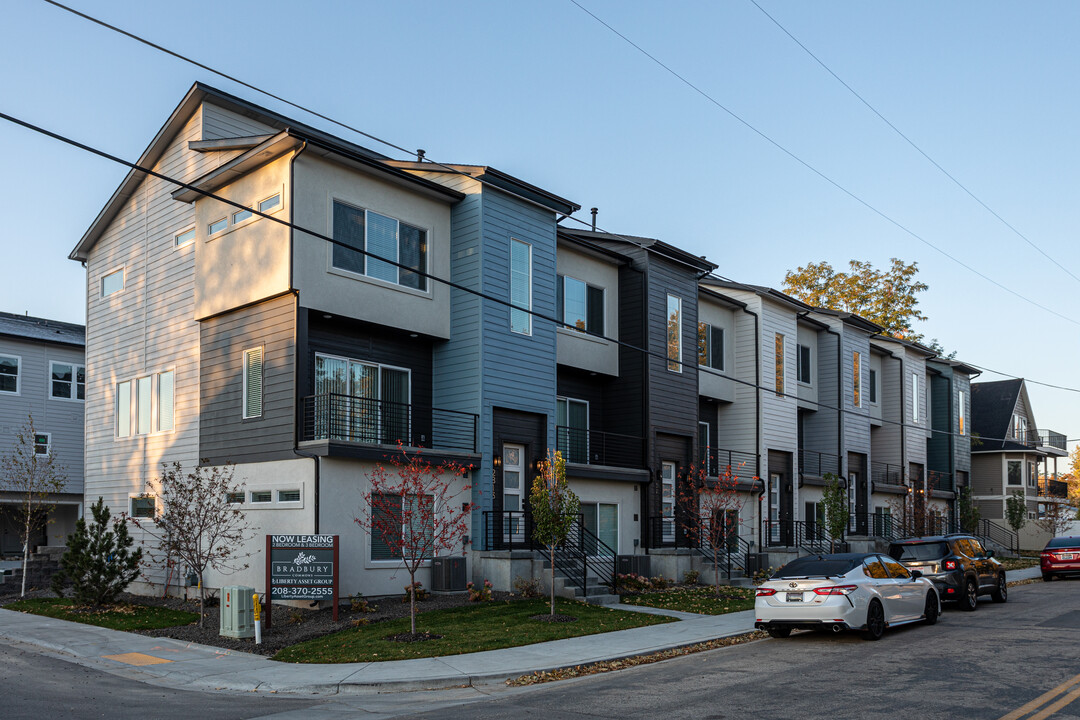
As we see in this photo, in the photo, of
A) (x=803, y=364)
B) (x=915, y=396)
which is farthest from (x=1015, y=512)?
(x=803, y=364)

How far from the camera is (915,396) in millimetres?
46781

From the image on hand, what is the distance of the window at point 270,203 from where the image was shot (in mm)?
20719

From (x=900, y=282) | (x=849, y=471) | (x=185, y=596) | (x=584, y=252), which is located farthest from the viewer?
(x=900, y=282)

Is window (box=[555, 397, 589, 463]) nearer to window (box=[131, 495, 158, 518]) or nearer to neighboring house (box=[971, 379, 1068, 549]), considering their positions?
window (box=[131, 495, 158, 518])

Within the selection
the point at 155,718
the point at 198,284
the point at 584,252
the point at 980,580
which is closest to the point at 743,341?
the point at 584,252

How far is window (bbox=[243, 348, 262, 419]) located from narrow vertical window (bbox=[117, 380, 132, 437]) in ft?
21.4

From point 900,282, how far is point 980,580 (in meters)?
41.5

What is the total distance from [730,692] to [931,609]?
8.54m

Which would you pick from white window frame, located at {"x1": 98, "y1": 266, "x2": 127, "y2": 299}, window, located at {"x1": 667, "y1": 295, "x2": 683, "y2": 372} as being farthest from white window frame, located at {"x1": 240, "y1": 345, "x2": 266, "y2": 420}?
window, located at {"x1": 667, "y1": 295, "x2": 683, "y2": 372}

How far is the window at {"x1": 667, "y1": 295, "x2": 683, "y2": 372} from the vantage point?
29161mm

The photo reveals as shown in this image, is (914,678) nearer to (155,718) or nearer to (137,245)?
(155,718)

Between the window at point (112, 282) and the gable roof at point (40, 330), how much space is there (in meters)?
9.50

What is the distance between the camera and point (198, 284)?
2342cm

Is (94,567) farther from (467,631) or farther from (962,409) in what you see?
(962,409)
